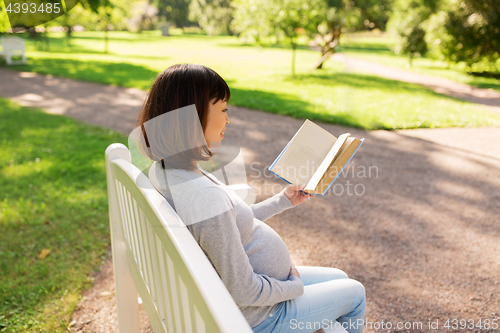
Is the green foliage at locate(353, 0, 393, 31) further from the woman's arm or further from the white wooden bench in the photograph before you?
the woman's arm

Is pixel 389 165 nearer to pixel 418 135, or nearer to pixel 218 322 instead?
pixel 418 135

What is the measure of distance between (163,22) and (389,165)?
50599 millimetres

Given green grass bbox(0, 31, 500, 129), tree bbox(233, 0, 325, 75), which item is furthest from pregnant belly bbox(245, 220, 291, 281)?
tree bbox(233, 0, 325, 75)

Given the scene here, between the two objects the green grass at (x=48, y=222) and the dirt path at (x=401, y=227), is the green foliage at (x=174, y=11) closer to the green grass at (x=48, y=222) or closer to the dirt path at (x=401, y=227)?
the dirt path at (x=401, y=227)

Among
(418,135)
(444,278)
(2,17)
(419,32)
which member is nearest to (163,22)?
(419,32)

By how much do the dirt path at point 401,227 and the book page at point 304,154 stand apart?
2.48 ft

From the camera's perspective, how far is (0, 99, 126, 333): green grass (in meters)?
2.41

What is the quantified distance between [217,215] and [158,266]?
1.05 feet

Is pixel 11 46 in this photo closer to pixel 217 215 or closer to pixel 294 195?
pixel 294 195

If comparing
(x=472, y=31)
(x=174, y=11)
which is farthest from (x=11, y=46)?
(x=174, y=11)

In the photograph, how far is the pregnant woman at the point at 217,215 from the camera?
1.18m

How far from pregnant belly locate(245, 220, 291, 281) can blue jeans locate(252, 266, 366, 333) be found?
13 cm

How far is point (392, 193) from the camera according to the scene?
4.18m

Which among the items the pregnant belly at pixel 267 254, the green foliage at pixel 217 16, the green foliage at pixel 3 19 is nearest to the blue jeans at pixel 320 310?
the pregnant belly at pixel 267 254
